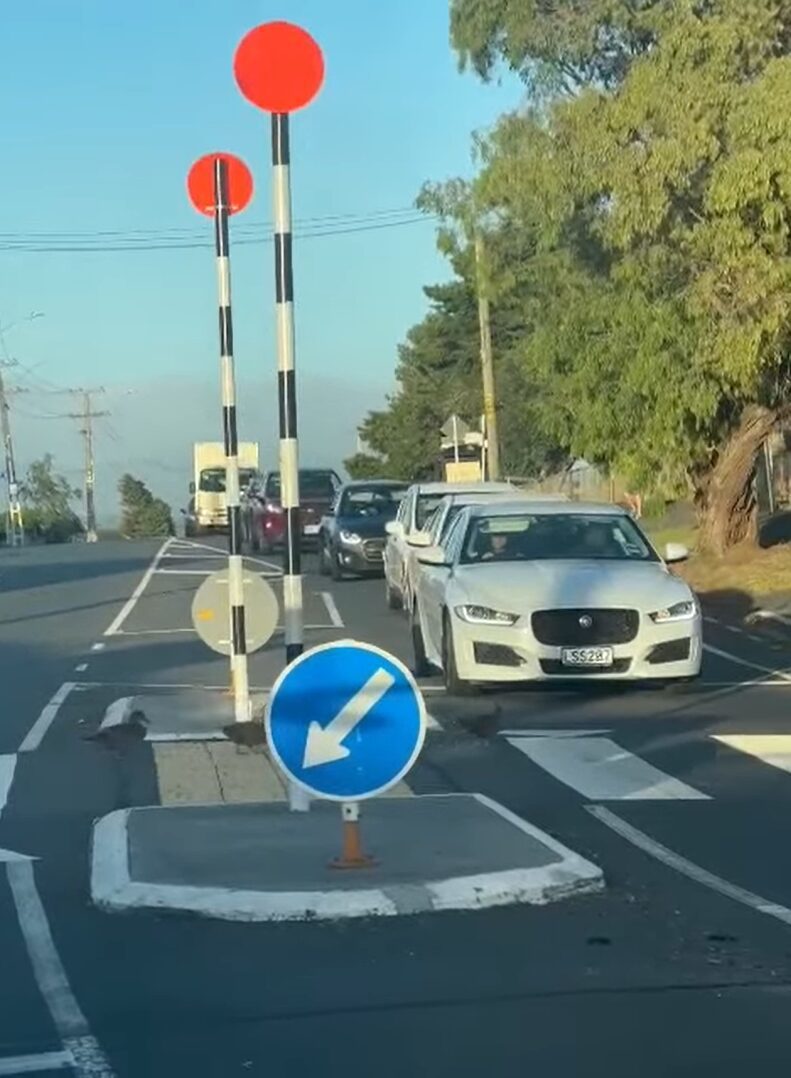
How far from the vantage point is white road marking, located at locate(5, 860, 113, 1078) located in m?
6.04

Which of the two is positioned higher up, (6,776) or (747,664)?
(6,776)

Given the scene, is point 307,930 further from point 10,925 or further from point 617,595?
point 617,595

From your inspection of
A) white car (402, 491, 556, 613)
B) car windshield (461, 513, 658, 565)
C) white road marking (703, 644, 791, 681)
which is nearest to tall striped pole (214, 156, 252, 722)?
car windshield (461, 513, 658, 565)

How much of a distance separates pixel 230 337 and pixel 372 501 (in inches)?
747

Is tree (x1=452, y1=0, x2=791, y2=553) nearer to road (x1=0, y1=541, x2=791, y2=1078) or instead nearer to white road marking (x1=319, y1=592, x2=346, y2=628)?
white road marking (x1=319, y1=592, x2=346, y2=628)

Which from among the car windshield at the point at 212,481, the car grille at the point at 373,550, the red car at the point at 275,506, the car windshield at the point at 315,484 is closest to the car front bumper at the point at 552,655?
the car grille at the point at 373,550

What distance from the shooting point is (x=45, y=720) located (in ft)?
50.1

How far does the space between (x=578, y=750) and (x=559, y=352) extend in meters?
15.5

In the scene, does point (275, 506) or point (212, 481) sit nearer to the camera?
point (275, 506)

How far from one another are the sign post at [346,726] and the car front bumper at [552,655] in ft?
22.9

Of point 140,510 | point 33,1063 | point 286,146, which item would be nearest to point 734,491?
point 286,146

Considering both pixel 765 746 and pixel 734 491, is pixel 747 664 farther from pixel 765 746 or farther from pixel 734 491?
pixel 734 491

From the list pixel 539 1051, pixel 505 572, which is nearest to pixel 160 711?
pixel 505 572

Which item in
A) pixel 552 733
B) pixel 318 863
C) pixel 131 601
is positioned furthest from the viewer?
pixel 131 601
